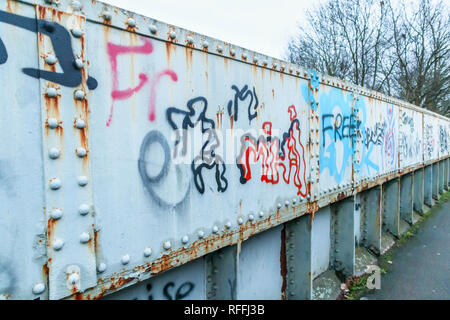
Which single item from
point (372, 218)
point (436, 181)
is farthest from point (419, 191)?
point (372, 218)

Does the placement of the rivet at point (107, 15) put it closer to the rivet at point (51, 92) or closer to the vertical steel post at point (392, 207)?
the rivet at point (51, 92)

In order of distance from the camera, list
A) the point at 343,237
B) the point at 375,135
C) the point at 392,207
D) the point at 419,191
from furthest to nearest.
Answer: the point at 419,191, the point at 392,207, the point at 375,135, the point at 343,237

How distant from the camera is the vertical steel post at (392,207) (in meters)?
6.34

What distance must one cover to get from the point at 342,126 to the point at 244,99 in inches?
82.2

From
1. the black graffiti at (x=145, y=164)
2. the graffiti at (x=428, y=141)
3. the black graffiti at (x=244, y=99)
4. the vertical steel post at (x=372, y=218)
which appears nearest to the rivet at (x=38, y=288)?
the black graffiti at (x=145, y=164)

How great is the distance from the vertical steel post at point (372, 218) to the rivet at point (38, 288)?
5.45m

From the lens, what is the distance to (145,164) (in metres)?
1.53

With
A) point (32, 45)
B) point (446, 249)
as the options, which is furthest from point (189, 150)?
point (446, 249)

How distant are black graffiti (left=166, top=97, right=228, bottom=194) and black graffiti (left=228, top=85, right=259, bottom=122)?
0.24 meters

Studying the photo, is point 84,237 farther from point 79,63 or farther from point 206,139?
point 206,139

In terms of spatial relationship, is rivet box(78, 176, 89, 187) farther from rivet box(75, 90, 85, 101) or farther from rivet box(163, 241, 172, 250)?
rivet box(163, 241, 172, 250)

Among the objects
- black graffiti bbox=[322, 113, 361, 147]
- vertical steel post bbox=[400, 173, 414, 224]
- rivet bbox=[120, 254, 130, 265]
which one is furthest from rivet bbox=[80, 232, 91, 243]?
vertical steel post bbox=[400, 173, 414, 224]

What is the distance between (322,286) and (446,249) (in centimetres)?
386

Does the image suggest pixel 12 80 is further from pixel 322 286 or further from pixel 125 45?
pixel 322 286
